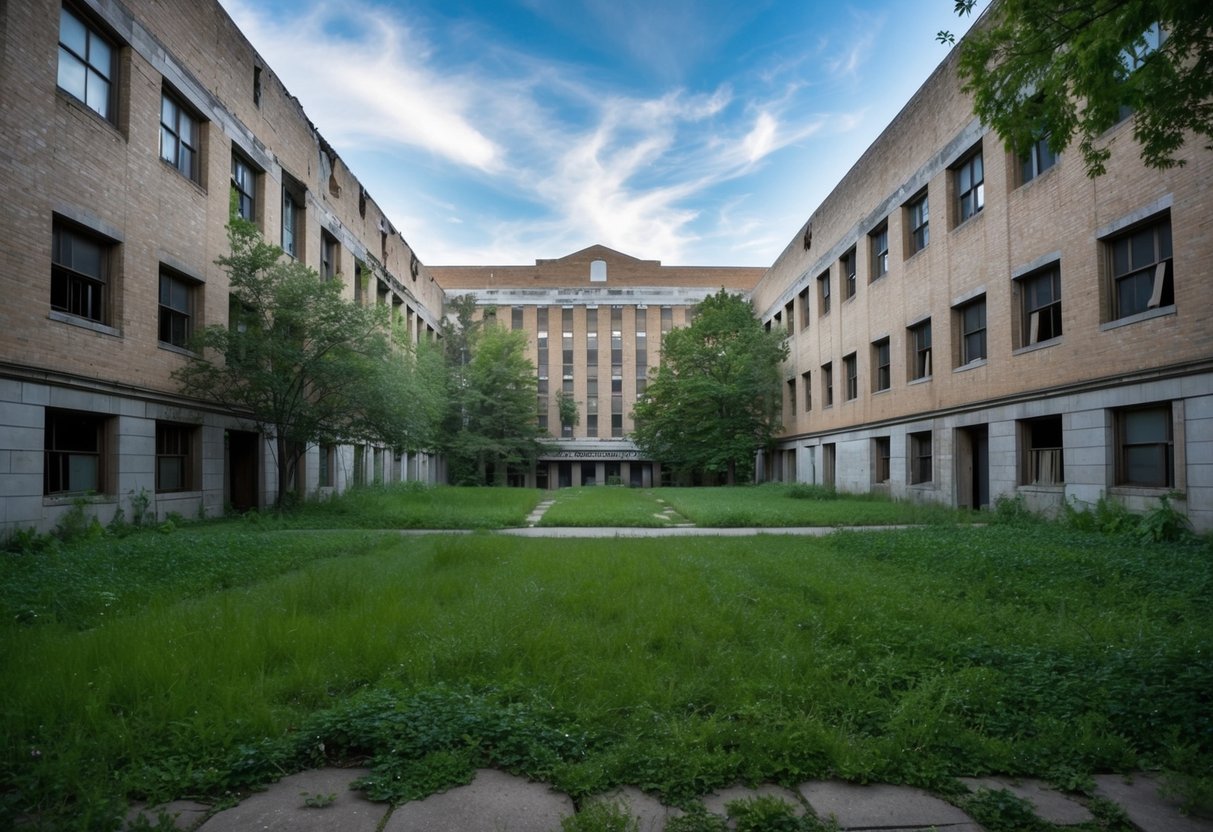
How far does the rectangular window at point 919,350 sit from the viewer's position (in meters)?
20.5

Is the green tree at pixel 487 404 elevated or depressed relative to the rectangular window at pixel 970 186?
depressed

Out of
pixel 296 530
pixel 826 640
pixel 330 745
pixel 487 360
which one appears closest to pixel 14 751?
pixel 330 745

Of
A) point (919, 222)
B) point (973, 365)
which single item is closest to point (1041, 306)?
point (973, 365)

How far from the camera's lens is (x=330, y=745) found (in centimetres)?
353

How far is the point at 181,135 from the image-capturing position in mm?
15422

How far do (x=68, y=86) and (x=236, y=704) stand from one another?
45.3 feet

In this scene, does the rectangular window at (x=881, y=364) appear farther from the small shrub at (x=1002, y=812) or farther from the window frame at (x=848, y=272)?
the small shrub at (x=1002, y=812)

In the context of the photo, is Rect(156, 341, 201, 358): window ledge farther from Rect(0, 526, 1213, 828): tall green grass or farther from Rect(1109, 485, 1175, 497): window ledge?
Rect(1109, 485, 1175, 497): window ledge

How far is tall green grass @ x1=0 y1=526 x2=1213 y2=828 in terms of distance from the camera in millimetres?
3279

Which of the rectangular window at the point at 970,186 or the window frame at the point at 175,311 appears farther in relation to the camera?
the rectangular window at the point at 970,186

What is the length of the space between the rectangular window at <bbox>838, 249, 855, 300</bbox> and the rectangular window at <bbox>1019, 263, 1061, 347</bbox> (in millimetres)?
11097

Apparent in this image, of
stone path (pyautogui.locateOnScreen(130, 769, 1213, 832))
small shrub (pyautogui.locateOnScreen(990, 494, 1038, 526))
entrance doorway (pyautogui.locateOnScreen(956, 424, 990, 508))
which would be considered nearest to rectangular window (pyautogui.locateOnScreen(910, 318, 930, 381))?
entrance doorway (pyautogui.locateOnScreen(956, 424, 990, 508))

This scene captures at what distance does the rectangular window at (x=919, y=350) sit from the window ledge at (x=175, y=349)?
2057 cm

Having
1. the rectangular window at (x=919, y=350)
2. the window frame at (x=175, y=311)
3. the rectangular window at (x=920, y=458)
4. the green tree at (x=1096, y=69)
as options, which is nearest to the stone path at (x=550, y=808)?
the green tree at (x=1096, y=69)
